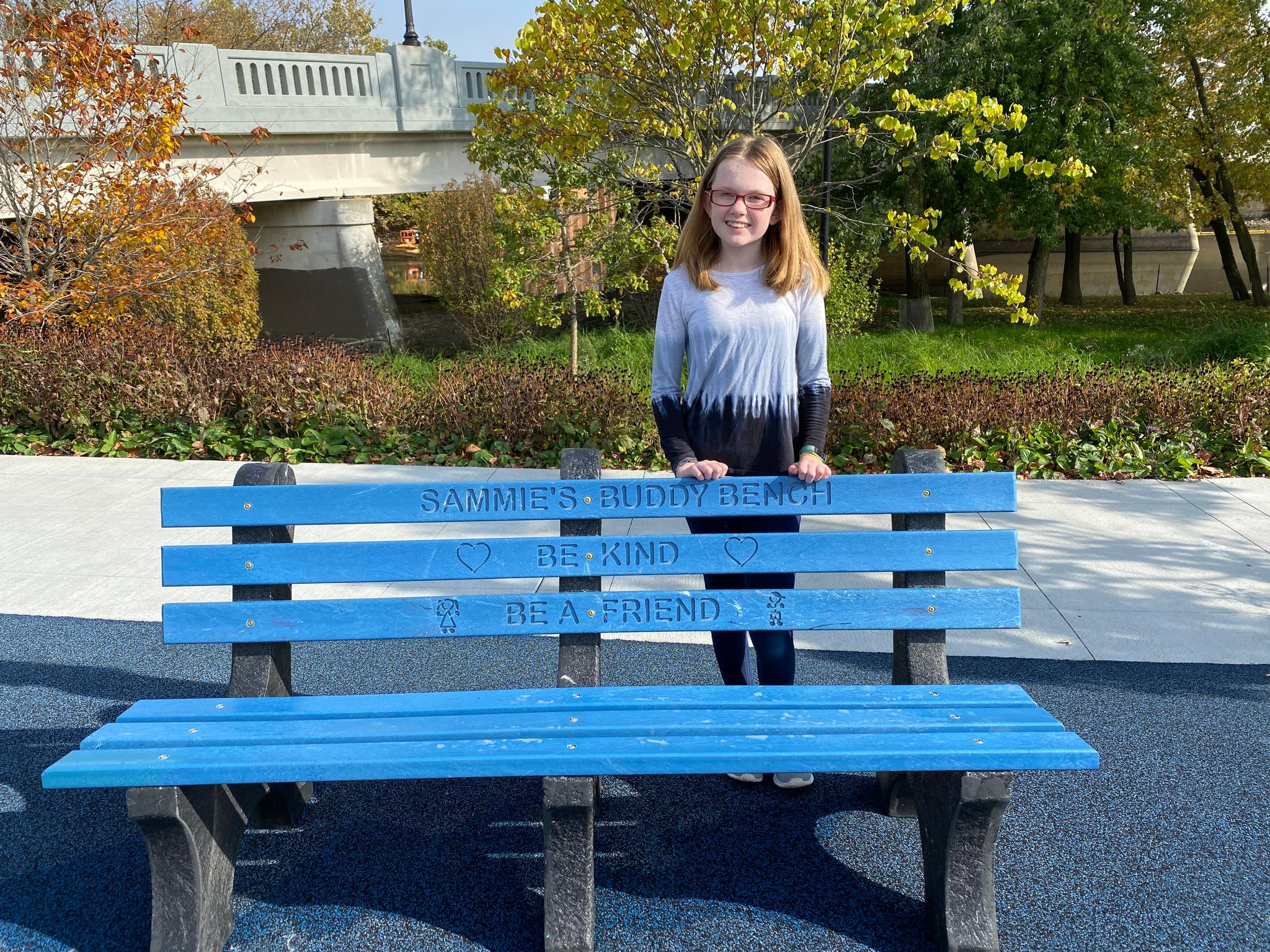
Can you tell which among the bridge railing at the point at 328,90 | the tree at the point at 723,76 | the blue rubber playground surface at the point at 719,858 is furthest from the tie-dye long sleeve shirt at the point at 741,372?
the bridge railing at the point at 328,90

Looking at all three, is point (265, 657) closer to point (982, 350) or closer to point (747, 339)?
point (747, 339)

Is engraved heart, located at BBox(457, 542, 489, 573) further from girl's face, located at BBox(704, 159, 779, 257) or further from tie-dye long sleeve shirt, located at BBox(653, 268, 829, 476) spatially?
girl's face, located at BBox(704, 159, 779, 257)

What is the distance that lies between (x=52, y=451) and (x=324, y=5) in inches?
1450

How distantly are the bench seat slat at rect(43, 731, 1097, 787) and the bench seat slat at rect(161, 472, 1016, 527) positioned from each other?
64cm

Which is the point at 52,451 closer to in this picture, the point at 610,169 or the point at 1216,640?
the point at 610,169

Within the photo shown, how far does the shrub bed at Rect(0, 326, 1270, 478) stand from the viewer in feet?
23.1

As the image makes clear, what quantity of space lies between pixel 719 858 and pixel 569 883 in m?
0.58

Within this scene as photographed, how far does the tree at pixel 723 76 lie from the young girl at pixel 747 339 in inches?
150

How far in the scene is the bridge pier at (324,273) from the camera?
18312 mm

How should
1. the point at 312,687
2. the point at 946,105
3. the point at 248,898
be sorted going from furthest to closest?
1. the point at 946,105
2. the point at 312,687
3. the point at 248,898

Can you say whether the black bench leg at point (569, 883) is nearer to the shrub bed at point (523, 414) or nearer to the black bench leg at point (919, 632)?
the black bench leg at point (919, 632)

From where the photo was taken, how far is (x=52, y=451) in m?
7.65

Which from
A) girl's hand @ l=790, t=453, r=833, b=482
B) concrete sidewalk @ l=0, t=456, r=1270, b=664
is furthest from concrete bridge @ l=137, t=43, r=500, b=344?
girl's hand @ l=790, t=453, r=833, b=482

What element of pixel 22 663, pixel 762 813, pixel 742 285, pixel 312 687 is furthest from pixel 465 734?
pixel 22 663
